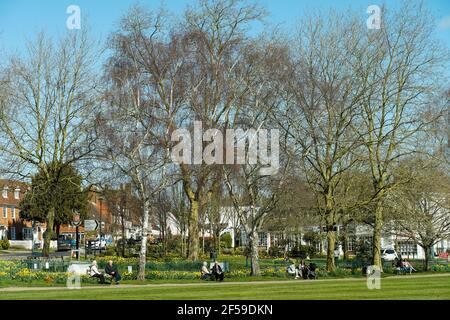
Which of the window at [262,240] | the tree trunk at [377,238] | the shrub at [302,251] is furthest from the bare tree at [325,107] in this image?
the window at [262,240]

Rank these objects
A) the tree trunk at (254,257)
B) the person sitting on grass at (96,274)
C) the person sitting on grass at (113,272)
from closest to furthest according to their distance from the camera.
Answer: the person sitting on grass at (113,272) → the person sitting on grass at (96,274) → the tree trunk at (254,257)

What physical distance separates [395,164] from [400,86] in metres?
5.09

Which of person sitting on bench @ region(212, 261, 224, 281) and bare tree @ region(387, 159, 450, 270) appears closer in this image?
person sitting on bench @ region(212, 261, 224, 281)

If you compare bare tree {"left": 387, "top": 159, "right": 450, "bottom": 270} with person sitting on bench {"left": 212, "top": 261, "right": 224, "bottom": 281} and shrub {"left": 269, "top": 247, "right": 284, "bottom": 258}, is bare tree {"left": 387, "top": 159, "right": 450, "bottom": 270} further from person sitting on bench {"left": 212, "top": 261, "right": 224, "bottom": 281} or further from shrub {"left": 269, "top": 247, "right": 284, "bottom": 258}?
shrub {"left": 269, "top": 247, "right": 284, "bottom": 258}

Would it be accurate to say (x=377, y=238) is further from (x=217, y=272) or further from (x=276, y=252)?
(x=276, y=252)

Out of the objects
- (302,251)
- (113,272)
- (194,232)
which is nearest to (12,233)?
(302,251)

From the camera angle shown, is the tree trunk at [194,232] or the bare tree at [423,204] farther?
the tree trunk at [194,232]

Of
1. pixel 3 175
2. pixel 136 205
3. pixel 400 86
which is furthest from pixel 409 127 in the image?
pixel 3 175

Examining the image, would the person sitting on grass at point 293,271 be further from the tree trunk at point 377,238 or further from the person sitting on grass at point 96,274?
the person sitting on grass at point 96,274

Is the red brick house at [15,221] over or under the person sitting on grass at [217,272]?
over

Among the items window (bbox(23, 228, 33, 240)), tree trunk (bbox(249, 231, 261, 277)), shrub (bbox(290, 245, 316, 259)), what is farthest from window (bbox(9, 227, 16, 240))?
tree trunk (bbox(249, 231, 261, 277))

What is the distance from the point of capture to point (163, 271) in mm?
36844

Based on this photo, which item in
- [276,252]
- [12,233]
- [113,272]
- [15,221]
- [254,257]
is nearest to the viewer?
[113,272]
